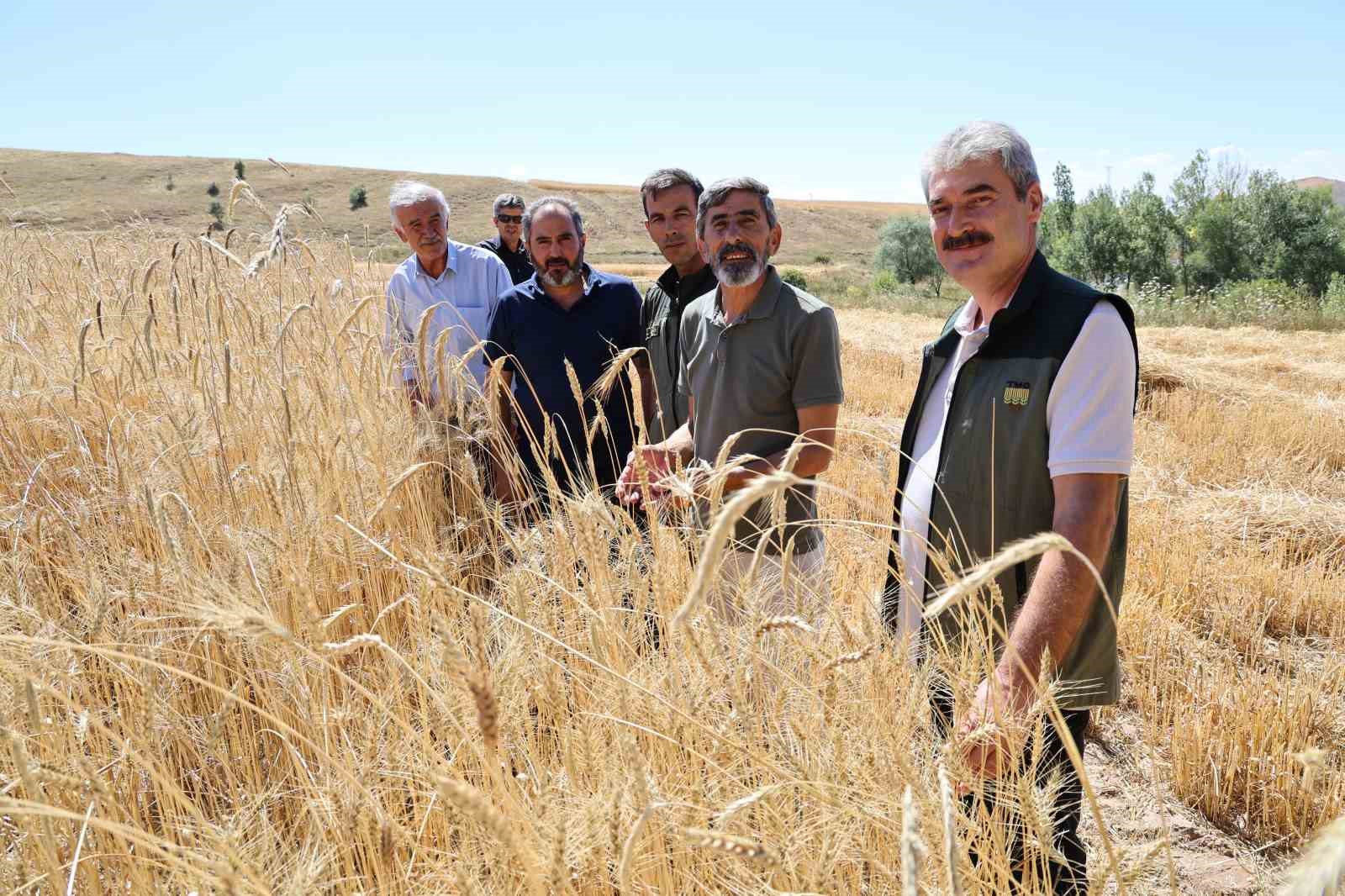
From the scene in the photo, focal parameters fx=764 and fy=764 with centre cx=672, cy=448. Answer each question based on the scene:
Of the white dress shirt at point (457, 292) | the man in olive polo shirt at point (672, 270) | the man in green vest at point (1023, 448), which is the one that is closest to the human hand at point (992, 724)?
the man in green vest at point (1023, 448)

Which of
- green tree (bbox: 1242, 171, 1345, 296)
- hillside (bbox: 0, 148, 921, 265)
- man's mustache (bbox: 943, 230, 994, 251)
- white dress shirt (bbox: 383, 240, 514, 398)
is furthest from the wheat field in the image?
green tree (bbox: 1242, 171, 1345, 296)

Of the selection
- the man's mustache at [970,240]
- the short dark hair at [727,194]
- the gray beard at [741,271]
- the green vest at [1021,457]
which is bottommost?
the green vest at [1021,457]

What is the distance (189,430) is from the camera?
90.9 inches

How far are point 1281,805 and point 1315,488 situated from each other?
4019 mm

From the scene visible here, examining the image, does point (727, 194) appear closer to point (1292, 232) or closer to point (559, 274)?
point (559, 274)

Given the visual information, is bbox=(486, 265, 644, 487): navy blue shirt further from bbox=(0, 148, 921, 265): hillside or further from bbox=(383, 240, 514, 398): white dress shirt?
bbox=(0, 148, 921, 265): hillside

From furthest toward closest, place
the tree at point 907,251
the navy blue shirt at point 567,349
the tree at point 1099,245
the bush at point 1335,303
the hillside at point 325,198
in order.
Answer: the tree at point 907,251, the hillside at point 325,198, the tree at point 1099,245, the bush at point 1335,303, the navy blue shirt at point 567,349

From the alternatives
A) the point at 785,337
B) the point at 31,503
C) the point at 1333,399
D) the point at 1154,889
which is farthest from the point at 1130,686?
the point at 1333,399

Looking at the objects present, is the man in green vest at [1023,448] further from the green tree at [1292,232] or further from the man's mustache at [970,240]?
the green tree at [1292,232]

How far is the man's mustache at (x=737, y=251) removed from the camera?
2.43 metres

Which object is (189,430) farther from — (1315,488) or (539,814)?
(1315,488)

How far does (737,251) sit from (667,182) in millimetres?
851

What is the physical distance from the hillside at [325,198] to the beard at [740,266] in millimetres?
26731

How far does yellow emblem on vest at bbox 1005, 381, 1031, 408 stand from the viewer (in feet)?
5.08
